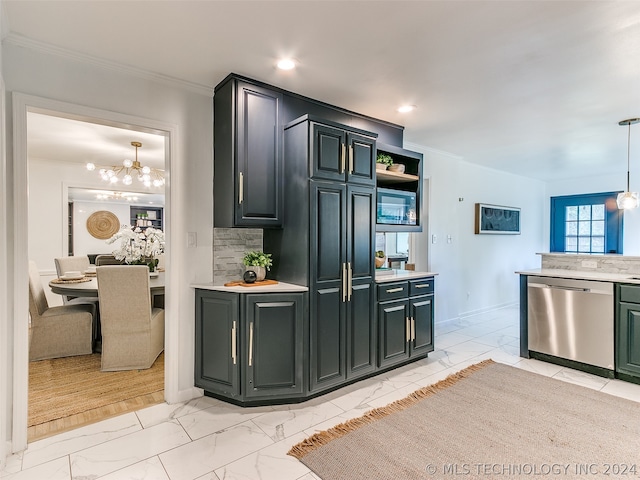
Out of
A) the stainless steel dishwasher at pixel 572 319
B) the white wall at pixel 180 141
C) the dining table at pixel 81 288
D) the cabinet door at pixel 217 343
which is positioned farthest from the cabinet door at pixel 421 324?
the dining table at pixel 81 288

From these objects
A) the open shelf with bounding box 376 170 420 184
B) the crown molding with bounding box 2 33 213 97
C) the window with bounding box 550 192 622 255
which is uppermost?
the crown molding with bounding box 2 33 213 97

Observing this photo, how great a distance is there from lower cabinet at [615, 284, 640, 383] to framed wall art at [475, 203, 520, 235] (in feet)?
8.31

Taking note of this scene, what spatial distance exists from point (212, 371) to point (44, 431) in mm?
1090

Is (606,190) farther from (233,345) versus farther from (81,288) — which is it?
(81,288)

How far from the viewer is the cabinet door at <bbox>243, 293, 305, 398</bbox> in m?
2.53

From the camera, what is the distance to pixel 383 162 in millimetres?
3492

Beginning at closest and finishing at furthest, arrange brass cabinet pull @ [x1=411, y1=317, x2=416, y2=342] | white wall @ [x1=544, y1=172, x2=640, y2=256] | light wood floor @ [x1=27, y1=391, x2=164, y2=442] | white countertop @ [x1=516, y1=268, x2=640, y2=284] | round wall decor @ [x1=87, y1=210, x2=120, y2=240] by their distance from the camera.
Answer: light wood floor @ [x1=27, y1=391, x2=164, y2=442] → white countertop @ [x1=516, y1=268, x2=640, y2=284] → brass cabinet pull @ [x1=411, y1=317, x2=416, y2=342] → white wall @ [x1=544, y1=172, x2=640, y2=256] → round wall decor @ [x1=87, y1=210, x2=120, y2=240]

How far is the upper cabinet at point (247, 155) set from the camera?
8.52 feet

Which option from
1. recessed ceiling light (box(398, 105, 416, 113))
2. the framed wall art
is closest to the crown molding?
recessed ceiling light (box(398, 105, 416, 113))

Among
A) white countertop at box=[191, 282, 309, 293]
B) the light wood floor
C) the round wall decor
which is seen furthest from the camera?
the round wall decor

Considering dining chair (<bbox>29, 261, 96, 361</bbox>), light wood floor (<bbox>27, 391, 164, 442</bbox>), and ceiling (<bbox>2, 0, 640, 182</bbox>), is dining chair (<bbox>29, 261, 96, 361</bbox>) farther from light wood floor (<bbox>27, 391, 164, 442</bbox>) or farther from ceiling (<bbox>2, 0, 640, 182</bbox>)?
ceiling (<bbox>2, 0, 640, 182</bbox>)

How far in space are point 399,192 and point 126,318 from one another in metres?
3.02

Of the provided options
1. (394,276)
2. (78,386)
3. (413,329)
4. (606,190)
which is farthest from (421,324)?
(606,190)

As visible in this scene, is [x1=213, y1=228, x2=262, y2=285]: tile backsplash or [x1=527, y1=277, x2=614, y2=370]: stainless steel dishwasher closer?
[x1=213, y1=228, x2=262, y2=285]: tile backsplash
